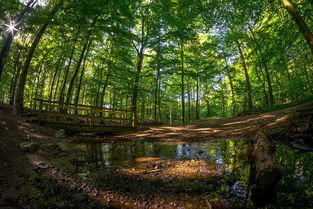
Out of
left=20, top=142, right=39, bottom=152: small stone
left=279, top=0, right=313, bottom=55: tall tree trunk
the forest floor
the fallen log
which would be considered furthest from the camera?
left=279, top=0, right=313, bottom=55: tall tree trunk

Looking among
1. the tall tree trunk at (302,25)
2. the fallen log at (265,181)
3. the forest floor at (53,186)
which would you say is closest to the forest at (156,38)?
the tall tree trunk at (302,25)

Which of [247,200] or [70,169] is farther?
[70,169]

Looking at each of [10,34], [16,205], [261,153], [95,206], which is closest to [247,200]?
[261,153]

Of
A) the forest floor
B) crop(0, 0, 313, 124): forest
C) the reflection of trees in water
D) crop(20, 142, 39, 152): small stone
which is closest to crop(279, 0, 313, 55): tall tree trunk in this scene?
crop(0, 0, 313, 124): forest

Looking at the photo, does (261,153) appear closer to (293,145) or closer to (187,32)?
(293,145)

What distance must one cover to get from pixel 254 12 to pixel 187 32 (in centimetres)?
908

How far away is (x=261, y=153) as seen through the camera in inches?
92.8

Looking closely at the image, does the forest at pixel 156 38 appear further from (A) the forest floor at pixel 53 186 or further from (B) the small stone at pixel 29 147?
(A) the forest floor at pixel 53 186

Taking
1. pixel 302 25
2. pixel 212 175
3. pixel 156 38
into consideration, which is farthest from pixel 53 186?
pixel 156 38

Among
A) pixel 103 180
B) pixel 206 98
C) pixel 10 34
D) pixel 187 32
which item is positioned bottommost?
pixel 103 180

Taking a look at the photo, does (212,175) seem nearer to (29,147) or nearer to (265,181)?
(265,181)

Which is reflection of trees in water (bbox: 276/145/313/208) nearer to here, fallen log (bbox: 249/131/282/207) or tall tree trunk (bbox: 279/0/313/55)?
fallen log (bbox: 249/131/282/207)

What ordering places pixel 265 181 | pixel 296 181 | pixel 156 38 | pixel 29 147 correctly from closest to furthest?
pixel 265 181, pixel 296 181, pixel 29 147, pixel 156 38

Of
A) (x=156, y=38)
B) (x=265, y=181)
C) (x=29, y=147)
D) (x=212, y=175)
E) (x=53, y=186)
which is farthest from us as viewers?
(x=156, y=38)
